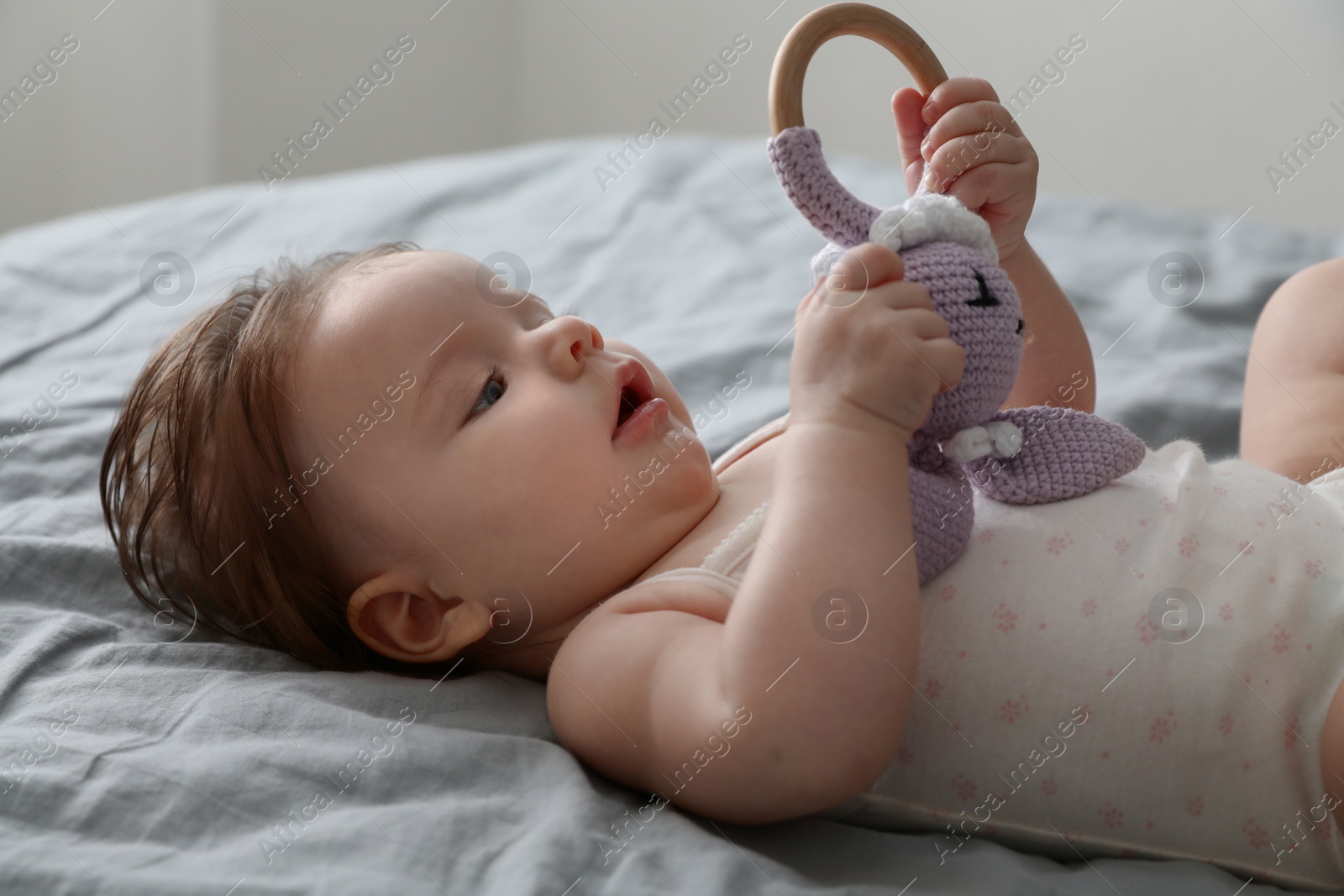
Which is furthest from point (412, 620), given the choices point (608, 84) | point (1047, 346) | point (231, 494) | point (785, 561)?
point (608, 84)

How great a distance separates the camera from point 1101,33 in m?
2.35

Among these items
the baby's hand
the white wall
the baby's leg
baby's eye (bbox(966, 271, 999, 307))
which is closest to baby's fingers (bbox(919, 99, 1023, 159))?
the baby's hand

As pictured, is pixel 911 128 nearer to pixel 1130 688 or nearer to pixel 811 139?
pixel 811 139

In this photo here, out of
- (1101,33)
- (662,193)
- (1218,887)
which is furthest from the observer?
(1101,33)

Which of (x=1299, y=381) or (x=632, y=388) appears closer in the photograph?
(x=632, y=388)

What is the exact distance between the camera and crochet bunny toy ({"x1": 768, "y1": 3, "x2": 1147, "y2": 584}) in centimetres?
70

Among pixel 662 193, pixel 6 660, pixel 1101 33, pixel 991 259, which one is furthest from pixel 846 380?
pixel 1101 33

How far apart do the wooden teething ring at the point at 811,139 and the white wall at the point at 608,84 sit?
1.11 m

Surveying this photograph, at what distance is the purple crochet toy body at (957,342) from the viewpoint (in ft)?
2.30

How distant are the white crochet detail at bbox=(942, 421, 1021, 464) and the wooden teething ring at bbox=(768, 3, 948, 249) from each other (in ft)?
0.46

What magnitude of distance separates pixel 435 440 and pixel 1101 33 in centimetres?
205

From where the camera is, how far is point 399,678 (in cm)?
83

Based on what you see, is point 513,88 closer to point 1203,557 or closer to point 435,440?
point 435,440

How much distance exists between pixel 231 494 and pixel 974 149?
23.7 inches
